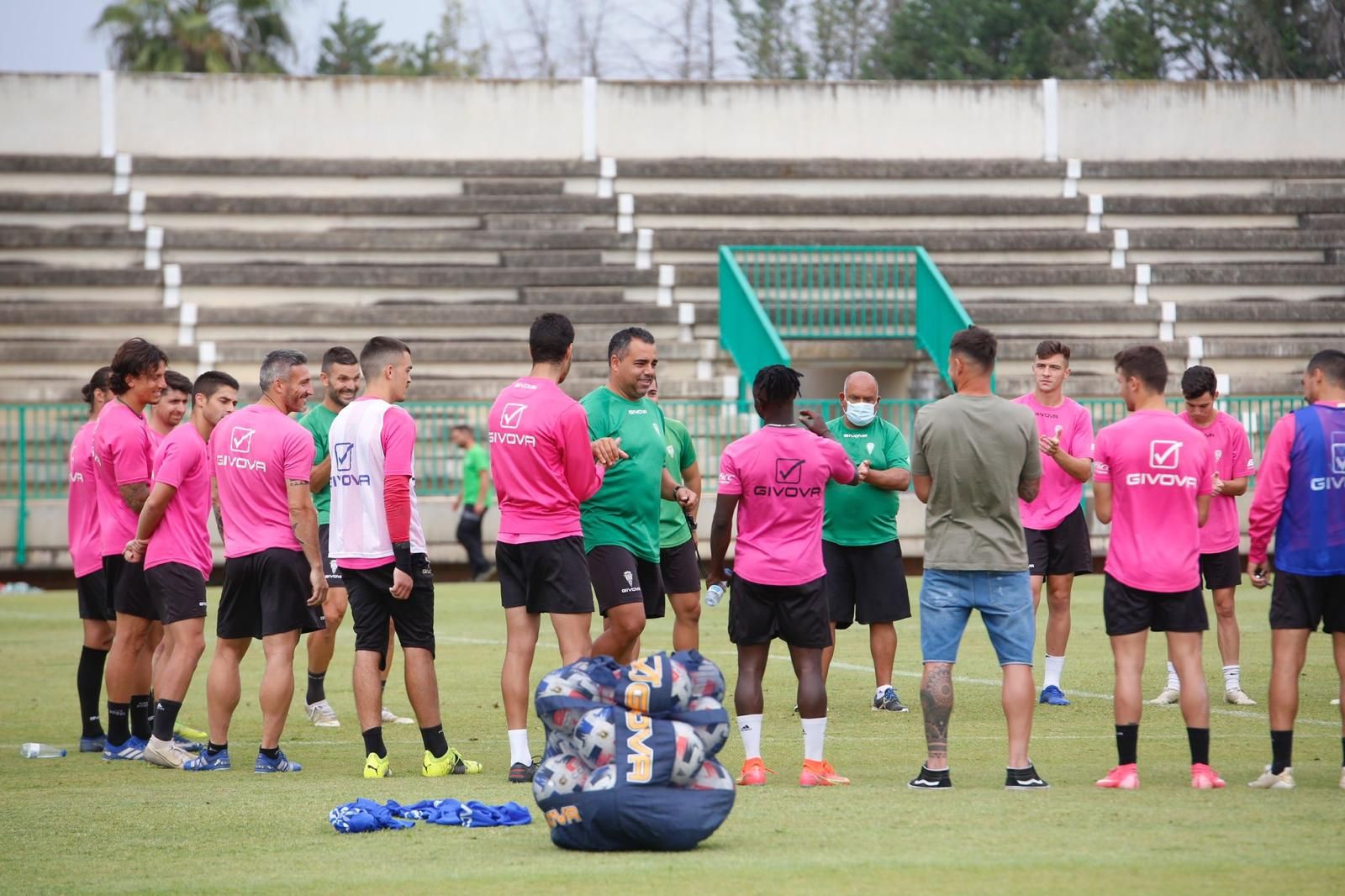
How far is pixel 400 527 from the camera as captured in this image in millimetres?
7883

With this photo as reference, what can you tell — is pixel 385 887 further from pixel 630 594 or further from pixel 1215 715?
pixel 1215 715

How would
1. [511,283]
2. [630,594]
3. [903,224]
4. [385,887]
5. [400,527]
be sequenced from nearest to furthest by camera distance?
[385,887] → [400,527] → [630,594] → [511,283] → [903,224]

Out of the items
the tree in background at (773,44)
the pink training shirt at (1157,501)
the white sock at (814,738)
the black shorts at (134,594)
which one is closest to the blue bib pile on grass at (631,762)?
the white sock at (814,738)

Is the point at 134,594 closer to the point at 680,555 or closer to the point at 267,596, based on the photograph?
the point at 267,596

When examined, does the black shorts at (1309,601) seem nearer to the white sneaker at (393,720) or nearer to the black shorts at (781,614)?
the black shorts at (781,614)

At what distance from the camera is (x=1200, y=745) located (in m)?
7.29

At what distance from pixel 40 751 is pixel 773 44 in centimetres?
4528

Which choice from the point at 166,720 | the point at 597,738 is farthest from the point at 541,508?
the point at 166,720

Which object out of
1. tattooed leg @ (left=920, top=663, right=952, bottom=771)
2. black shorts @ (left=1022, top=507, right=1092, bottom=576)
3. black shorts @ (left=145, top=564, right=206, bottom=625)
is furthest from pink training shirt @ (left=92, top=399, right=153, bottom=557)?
black shorts @ (left=1022, top=507, right=1092, bottom=576)

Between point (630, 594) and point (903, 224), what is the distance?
19122mm

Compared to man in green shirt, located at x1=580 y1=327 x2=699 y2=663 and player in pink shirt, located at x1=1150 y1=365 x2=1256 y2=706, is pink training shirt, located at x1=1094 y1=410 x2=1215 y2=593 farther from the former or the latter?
player in pink shirt, located at x1=1150 y1=365 x2=1256 y2=706

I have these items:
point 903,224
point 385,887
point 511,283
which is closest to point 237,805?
point 385,887

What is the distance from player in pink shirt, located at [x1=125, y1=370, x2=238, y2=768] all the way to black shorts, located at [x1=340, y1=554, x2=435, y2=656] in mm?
1114

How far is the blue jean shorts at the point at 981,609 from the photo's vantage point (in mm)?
7348
